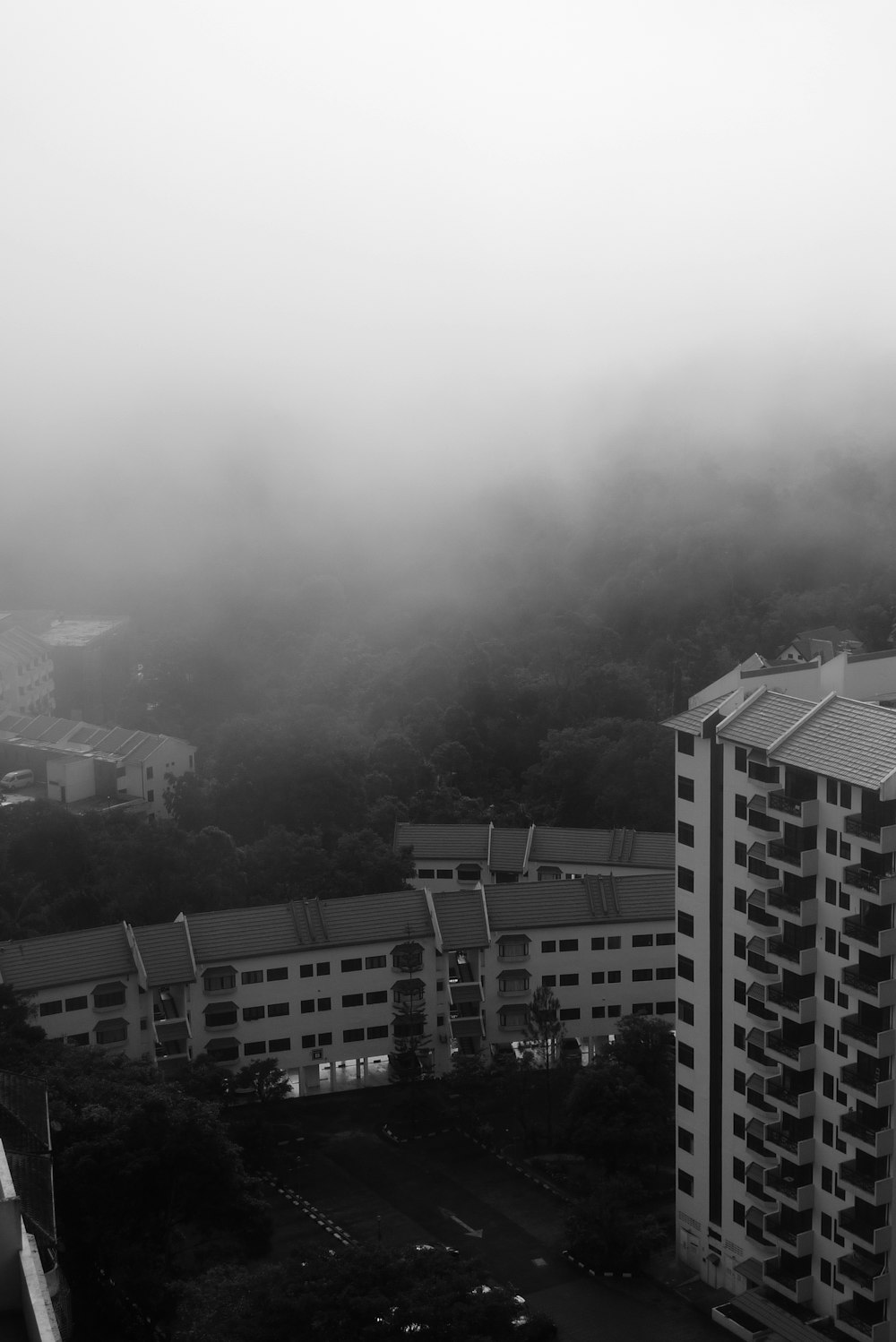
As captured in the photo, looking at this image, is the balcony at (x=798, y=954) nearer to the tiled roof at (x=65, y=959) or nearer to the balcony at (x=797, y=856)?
the balcony at (x=797, y=856)

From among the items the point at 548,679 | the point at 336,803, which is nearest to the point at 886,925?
the point at 336,803

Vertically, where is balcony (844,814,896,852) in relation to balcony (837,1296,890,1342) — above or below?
above

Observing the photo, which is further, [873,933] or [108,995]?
[108,995]

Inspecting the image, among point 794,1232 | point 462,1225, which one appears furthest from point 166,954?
point 794,1232

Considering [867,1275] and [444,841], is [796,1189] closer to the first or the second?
[867,1275]

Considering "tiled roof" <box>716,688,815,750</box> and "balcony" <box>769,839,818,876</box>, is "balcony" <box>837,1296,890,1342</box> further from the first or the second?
"tiled roof" <box>716,688,815,750</box>

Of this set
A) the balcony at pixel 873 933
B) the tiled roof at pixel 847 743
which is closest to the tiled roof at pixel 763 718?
the tiled roof at pixel 847 743

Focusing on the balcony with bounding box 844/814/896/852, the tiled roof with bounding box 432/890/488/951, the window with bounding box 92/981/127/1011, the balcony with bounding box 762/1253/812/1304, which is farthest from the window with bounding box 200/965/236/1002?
the balcony with bounding box 844/814/896/852
